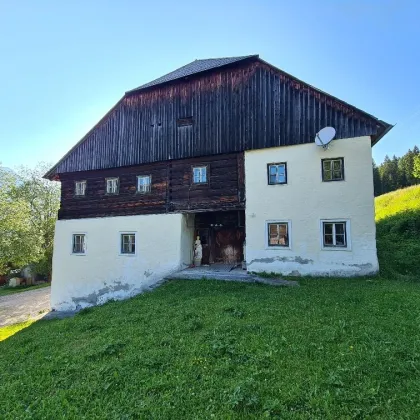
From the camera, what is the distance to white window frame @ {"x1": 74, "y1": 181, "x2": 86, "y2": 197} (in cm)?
1512

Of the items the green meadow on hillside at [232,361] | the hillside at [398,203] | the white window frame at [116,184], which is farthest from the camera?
the hillside at [398,203]

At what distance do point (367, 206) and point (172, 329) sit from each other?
26.4 ft

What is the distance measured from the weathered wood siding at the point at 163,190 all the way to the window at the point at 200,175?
0.19 m

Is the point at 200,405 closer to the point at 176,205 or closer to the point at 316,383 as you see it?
the point at 316,383

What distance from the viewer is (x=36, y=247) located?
940 inches

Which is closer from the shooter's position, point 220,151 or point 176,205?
point 220,151

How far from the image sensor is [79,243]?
1477cm

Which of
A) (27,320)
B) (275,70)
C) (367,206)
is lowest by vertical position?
(27,320)

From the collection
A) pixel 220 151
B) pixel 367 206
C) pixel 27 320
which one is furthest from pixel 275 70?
pixel 27 320

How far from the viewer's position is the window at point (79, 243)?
14.6 m

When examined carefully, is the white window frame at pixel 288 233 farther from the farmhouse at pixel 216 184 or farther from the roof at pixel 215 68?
the roof at pixel 215 68

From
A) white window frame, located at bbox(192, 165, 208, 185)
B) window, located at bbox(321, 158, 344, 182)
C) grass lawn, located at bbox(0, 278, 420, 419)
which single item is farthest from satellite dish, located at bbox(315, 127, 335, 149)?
grass lawn, located at bbox(0, 278, 420, 419)

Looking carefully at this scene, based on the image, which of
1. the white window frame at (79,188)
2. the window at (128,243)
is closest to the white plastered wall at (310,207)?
the window at (128,243)

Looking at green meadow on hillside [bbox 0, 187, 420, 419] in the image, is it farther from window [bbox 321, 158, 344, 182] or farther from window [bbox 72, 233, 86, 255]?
window [bbox 72, 233, 86, 255]
